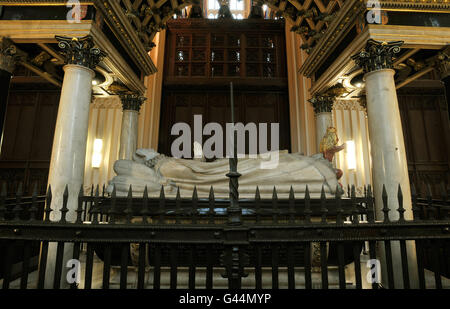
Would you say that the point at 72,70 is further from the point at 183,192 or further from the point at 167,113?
the point at 167,113

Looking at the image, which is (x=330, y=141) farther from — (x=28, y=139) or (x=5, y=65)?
(x=28, y=139)

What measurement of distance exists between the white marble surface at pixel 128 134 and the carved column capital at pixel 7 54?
7.23 feet

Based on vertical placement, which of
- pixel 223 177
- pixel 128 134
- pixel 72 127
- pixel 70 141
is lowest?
pixel 223 177

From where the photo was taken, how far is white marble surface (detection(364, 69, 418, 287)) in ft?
10.6

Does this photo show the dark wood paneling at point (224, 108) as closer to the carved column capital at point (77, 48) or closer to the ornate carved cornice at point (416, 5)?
the carved column capital at point (77, 48)

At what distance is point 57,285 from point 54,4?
390 centimetres

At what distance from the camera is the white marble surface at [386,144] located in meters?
3.24

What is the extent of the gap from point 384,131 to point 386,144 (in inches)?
7.4

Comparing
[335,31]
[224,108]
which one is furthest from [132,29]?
[335,31]

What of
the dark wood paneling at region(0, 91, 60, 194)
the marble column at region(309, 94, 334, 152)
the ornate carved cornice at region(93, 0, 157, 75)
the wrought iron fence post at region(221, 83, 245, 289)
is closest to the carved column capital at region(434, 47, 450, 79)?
the marble column at region(309, 94, 334, 152)

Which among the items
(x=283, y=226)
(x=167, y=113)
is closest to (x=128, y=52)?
(x=167, y=113)

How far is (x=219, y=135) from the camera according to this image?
7.12m

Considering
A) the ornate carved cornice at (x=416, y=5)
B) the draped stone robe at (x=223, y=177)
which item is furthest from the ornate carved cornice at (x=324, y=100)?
the draped stone robe at (x=223, y=177)

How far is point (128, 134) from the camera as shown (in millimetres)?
5738
